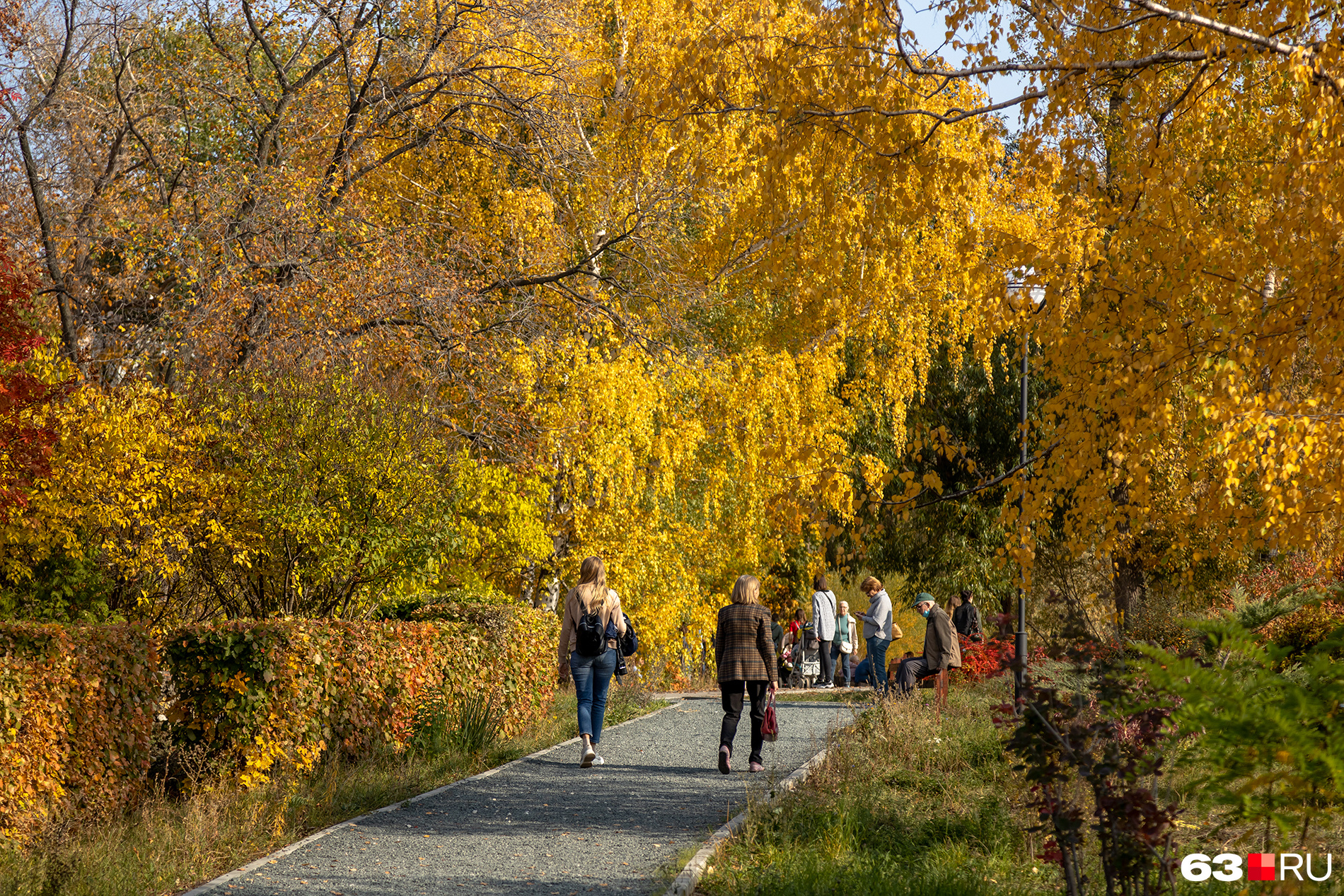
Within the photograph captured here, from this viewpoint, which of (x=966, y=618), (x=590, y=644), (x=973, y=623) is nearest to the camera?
(x=590, y=644)

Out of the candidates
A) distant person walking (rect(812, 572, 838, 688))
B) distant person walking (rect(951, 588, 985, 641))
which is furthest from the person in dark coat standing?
distant person walking (rect(812, 572, 838, 688))

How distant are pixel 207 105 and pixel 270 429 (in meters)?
5.34

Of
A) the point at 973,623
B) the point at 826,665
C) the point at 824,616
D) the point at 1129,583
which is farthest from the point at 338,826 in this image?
the point at 1129,583

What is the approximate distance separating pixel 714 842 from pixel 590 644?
3847 mm

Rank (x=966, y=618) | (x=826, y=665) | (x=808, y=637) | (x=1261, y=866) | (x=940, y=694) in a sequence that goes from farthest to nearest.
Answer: (x=808, y=637) < (x=826, y=665) < (x=966, y=618) < (x=940, y=694) < (x=1261, y=866)

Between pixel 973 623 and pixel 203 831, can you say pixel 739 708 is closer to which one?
pixel 203 831

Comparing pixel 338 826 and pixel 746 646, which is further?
pixel 746 646

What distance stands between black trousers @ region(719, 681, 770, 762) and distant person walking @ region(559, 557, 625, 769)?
3.64ft

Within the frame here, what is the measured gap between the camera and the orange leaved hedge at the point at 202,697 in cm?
702

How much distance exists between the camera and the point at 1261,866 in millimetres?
4266

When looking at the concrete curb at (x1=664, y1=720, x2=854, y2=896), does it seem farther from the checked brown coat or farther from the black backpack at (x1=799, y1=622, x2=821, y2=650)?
the black backpack at (x1=799, y1=622, x2=821, y2=650)

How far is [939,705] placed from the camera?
12.3 metres

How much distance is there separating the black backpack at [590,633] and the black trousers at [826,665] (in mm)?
12396

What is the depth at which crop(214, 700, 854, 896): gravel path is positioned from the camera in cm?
649
